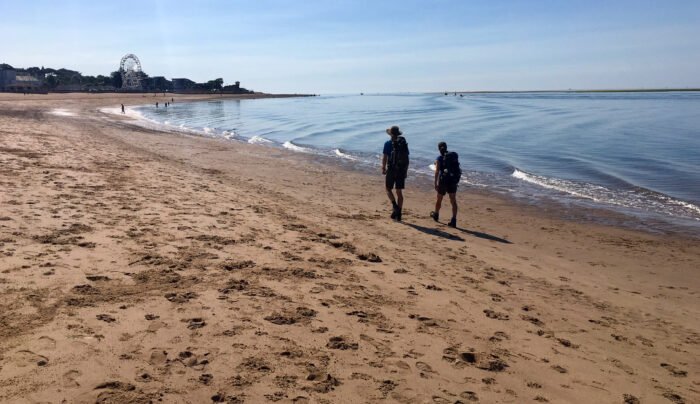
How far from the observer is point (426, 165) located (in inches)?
733

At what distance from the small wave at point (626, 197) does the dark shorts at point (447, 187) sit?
581 cm

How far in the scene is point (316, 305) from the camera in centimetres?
454

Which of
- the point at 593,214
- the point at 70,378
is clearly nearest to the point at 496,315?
the point at 70,378

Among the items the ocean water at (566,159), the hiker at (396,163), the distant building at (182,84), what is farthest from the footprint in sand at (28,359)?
the distant building at (182,84)

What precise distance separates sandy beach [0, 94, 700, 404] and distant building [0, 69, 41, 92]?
116479 millimetres

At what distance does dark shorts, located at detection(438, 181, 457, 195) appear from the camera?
29.9 feet

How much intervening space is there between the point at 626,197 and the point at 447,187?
280 inches

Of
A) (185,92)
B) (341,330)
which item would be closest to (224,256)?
(341,330)

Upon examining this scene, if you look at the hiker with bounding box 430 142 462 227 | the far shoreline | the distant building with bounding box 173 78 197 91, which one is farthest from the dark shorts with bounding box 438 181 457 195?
the distant building with bounding box 173 78 197 91

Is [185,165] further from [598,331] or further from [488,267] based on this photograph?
[598,331]

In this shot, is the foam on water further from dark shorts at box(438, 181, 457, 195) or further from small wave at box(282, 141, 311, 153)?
dark shorts at box(438, 181, 457, 195)

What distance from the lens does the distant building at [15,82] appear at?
99.2m

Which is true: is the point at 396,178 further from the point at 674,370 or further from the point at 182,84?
the point at 182,84

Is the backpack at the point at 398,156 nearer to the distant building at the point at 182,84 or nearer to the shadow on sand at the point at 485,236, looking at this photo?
the shadow on sand at the point at 485,236
